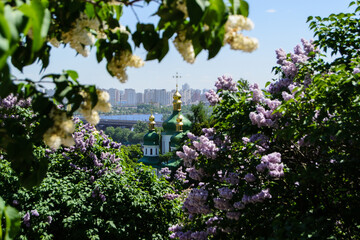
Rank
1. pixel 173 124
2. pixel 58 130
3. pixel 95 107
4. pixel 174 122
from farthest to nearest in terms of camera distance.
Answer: pixel 173 124
pixel 174 122
pixel 95 107
pixel 58 130

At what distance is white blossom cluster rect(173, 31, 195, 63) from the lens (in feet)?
5.79

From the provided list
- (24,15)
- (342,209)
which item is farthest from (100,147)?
(24,15)

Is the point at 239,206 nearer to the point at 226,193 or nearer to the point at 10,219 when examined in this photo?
the point at 226,193

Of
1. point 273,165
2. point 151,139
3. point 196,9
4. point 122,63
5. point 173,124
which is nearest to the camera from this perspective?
point 196,9

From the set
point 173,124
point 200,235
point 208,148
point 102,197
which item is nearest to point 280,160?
point 208,148

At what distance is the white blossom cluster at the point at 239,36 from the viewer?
1626 millimetres

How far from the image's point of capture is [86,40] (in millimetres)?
2016

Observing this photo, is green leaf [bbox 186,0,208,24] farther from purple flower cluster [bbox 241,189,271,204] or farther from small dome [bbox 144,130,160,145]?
small dome [bbox 144,130,160,145]

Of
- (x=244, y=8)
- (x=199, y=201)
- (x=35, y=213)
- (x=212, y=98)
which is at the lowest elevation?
(x=35, y=213)

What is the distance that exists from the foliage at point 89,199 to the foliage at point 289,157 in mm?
2403

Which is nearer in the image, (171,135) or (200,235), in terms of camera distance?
(200,235)

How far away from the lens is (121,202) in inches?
289

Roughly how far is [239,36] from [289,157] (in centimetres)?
299

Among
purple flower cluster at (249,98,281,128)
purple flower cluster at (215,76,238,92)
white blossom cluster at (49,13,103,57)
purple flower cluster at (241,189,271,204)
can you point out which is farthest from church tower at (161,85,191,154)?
white blossom cluster at (49,13,103,57)
